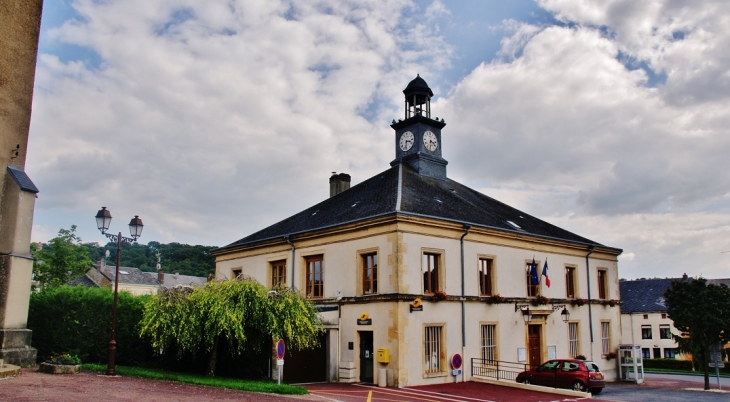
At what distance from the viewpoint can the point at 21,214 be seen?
19500mm

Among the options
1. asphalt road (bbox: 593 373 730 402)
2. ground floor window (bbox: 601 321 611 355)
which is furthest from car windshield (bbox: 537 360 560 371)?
ground floor window (bbox: 601 321 611 355)

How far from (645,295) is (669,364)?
1079 centimetres

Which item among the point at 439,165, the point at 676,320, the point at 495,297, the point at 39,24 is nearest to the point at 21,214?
the point at 39,24

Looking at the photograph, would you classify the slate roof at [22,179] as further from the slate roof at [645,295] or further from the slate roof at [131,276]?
the slate roof at [131,276]

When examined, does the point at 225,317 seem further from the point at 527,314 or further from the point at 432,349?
the point at 527,314

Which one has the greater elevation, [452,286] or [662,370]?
[452,286]

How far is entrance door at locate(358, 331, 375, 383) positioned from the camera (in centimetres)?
2239

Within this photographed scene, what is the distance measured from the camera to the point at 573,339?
94.9 feet

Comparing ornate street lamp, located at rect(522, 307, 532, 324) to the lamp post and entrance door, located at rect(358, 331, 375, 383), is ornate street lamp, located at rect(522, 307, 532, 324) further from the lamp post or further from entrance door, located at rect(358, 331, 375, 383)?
the lamp post

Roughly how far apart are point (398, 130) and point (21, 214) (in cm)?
1888

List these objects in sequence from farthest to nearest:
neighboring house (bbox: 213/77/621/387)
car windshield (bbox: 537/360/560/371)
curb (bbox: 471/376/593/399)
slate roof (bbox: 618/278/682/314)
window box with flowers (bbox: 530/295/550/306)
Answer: slate roof (bbox: 618/278/682/314), window box with flowers (bbox: 530/295/550/306), car windshield (bbox: 537/360/560/371), neighboring house (bbox: 213/77/621/387), curb (bbox: 471/376/593/399)

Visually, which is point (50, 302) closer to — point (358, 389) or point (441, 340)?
point (358, 389)

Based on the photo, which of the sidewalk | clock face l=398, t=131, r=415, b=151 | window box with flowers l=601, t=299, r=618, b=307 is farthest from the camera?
clock face l=398, t=131, r=415, b=151

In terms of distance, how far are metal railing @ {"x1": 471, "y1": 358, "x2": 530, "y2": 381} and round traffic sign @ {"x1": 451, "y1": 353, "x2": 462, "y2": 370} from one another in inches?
40.5
